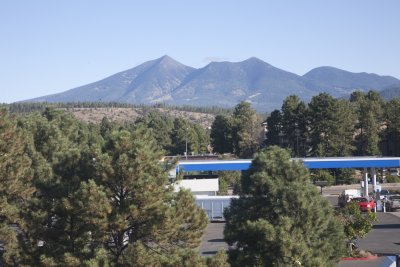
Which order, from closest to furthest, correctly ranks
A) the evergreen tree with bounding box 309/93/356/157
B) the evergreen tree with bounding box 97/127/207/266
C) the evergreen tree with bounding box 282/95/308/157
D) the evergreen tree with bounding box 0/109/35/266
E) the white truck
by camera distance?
the evergreen tree with bounding box 97/127/207/266 < the evergreen tree with bounding box 0/109/35/266 < the white truck < the evergreen tree with bounding box 309/93/356/157 < the evergreen tree with bounding box 282/95/308/157

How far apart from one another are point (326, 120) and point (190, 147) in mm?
23848

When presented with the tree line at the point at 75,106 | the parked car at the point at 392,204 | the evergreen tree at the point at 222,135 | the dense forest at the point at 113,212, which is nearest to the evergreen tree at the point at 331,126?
the evergreen tree at the point at 222,135

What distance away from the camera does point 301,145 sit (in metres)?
77.6

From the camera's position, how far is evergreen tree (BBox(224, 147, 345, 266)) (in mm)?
16141

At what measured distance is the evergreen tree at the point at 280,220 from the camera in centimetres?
1614

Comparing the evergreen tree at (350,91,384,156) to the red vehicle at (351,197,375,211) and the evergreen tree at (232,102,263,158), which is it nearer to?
the evergreen tree at (232,102,263,158)

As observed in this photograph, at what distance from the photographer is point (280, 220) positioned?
1639cm

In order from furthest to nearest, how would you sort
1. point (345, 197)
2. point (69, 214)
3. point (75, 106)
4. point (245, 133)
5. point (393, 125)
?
point (75, 106) < point (245, 133) < point (393, 125) < point (345, 197) < point (69, 214)

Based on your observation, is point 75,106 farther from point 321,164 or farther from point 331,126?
point 321,164

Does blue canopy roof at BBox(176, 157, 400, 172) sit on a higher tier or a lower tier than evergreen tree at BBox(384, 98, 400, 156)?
lower

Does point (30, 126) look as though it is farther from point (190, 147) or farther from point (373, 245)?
point (190, 147)

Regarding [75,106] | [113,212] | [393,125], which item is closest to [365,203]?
[393,125]

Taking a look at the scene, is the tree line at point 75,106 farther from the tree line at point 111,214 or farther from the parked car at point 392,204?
the tree line at point 111,214

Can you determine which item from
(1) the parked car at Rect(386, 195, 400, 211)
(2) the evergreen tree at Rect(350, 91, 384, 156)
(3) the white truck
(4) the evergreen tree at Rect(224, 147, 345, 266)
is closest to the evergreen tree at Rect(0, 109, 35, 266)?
(4) the evergreen tree at Rect(224, 147, 345, 266)
